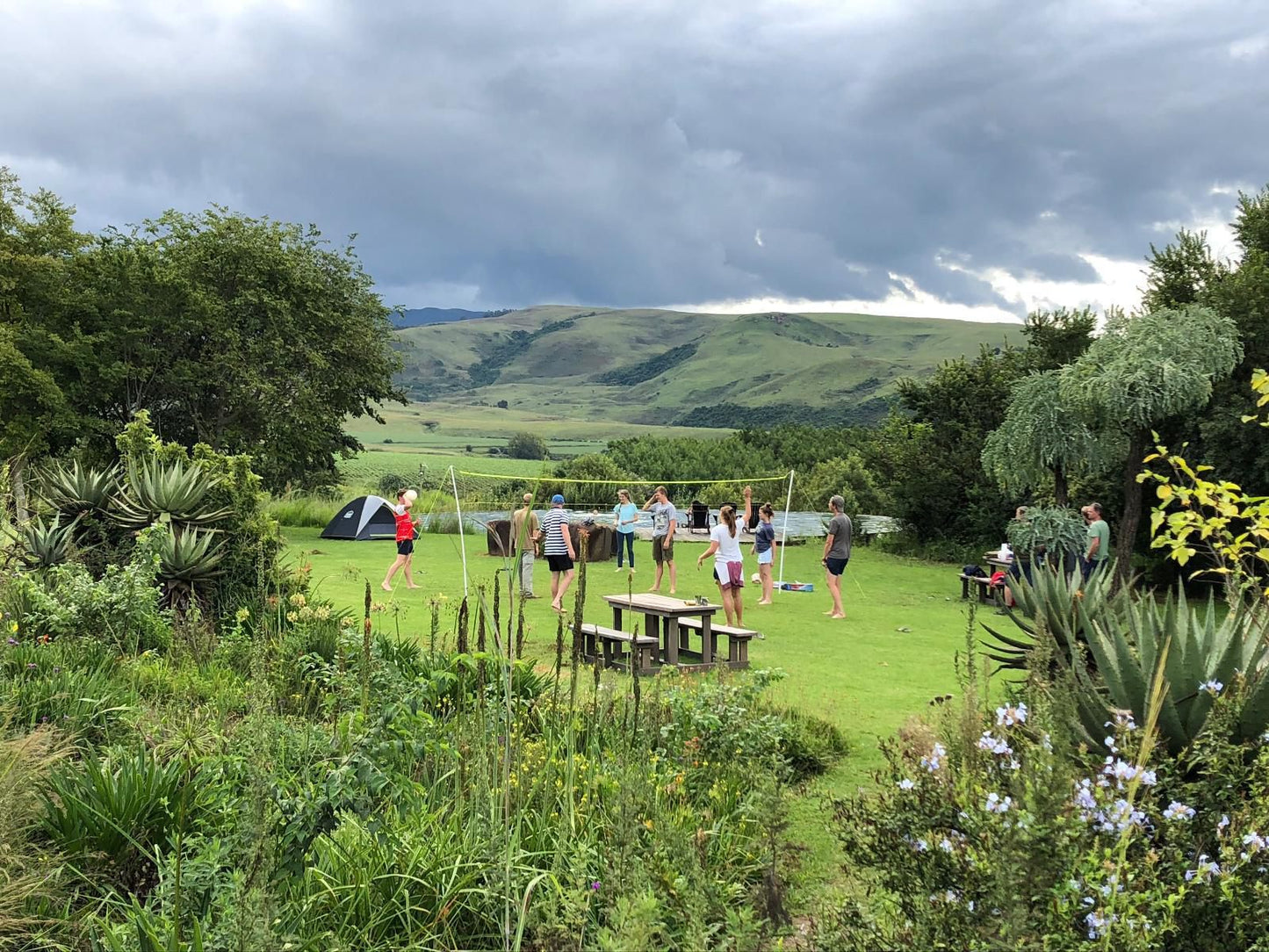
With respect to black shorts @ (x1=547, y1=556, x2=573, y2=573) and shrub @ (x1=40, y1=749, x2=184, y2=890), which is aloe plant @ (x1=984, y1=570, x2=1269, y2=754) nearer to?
shrub @ (x1=40, y1=749, x2=184, y2=890)

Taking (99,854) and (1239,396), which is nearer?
(99,854)

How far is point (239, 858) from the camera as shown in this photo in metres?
3.40

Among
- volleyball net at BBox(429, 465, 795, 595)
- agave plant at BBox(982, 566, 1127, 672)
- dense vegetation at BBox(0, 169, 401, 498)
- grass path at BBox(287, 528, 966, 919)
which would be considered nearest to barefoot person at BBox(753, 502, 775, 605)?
grass path at BBox(287, 528, 966, 919)

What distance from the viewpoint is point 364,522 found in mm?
26125

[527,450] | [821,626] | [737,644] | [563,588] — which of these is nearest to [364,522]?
[563,588]

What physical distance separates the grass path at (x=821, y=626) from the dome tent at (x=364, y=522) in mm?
1614

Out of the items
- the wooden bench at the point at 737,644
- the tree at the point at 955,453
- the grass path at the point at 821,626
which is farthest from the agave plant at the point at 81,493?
the tree at the point at 955,453

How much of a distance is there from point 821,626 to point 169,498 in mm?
8124

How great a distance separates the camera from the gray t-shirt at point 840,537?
1315 centimetres

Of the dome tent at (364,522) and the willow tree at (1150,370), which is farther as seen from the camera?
the dome tent at (364,522)

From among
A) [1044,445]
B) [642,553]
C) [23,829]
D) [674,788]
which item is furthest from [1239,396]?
[23,829]

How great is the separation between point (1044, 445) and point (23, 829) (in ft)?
55.0

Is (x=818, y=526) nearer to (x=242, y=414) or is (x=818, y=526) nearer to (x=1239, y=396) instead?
(x=1239, y=396)

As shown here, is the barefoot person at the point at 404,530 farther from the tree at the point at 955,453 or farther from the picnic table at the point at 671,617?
the tree at the point at 955,453
